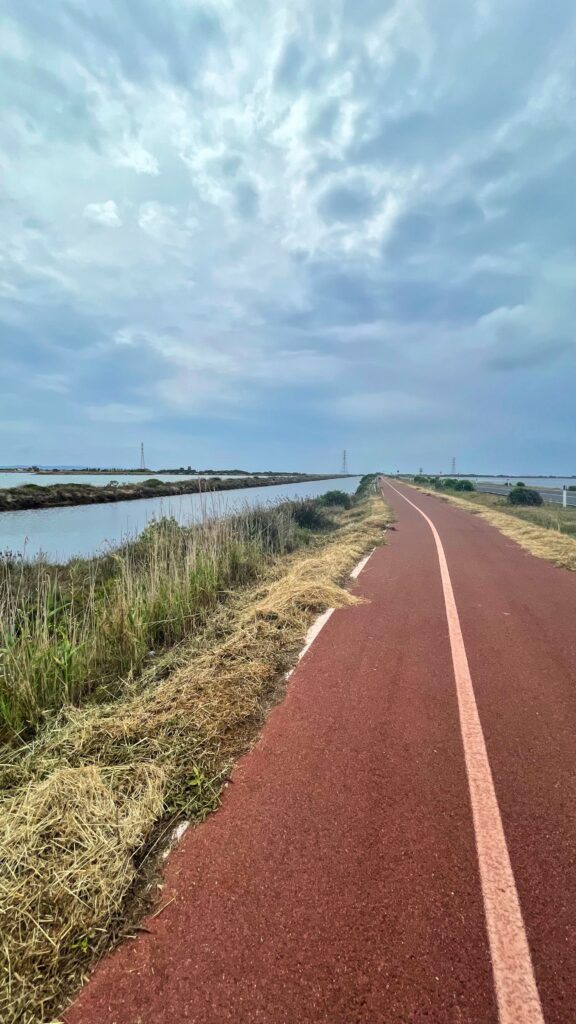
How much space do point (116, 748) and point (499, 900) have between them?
257cm

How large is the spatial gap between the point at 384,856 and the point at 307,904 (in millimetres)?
506

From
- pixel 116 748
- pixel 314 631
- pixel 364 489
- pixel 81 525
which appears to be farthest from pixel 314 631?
pixel 364 489

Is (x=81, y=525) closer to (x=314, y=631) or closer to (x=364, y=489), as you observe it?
(x=314, y=631)

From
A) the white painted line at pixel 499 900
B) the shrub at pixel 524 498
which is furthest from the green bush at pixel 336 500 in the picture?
the white painted line at pixel 499 900

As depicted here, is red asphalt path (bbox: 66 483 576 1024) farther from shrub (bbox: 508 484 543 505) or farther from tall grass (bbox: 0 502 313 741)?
shrub (bbox: 508 484 543 505)

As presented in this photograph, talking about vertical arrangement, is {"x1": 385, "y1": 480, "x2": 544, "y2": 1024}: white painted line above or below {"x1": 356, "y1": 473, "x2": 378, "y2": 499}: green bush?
below

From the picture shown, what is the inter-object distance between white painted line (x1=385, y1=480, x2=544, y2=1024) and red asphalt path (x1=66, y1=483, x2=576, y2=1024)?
3 centimetres

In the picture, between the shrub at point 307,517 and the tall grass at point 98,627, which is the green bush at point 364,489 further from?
the tall grass at point 98,627

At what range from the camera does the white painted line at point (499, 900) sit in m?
1.73

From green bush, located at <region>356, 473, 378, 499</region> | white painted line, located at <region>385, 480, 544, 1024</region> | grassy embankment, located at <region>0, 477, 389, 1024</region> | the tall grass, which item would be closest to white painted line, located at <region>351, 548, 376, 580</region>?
grassy embankment, located at <region>0, 477, 389, 1024</region>

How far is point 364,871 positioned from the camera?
2.28 metres

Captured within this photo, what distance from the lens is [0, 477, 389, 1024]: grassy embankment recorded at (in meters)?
1.96

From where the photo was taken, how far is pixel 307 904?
2.12m

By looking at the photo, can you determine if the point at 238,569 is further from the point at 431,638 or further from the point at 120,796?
the point at 120,796
